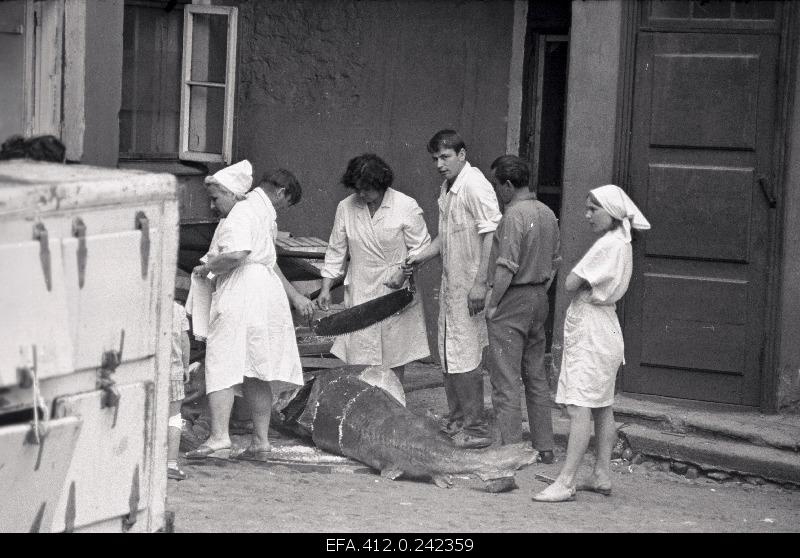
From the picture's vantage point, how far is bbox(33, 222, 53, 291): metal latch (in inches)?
139

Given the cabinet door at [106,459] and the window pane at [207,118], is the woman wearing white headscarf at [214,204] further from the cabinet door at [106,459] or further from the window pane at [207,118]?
the cabinet door at [106,459]

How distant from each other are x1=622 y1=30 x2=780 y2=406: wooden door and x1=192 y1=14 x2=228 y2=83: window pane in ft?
10.3

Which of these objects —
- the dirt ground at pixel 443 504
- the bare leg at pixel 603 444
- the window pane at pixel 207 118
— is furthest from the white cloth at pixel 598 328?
the window pane at pixel 207 118

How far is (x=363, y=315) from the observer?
304 inches

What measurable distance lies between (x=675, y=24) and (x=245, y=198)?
2.71 m

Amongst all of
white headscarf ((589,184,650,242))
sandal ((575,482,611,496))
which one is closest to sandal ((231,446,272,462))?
sandal ((575,482,611,496))

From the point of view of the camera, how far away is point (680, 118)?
7383 millimetres

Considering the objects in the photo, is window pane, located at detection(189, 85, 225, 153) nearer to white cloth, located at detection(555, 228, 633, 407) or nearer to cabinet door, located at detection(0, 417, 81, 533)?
white cloth, located at detection(555, 228, 633, 407)

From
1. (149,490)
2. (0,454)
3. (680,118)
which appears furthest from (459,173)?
(0,454)

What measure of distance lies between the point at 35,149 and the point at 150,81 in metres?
4.46

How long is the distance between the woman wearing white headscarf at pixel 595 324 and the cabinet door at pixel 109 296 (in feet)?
9.06

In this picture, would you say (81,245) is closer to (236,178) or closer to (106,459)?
(106,459)

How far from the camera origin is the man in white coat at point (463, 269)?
741 centimetres

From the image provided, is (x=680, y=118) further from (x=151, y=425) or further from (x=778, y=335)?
(x=151, y=425)
